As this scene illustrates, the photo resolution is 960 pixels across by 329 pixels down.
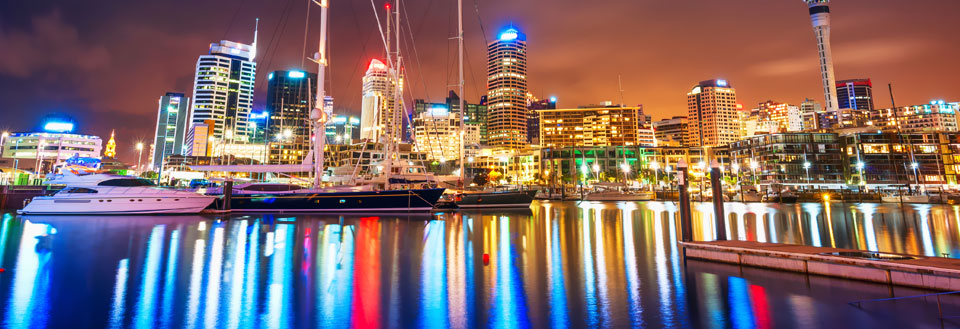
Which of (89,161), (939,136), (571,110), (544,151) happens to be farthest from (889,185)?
(89,161)

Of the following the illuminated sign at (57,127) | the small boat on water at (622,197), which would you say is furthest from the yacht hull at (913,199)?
the illuminated sign at (57,127)

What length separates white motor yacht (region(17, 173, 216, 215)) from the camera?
3048 cm

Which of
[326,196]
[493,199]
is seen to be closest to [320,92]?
[326,196]

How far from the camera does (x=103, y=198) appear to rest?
3058 cm

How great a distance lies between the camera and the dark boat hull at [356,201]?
3253cm

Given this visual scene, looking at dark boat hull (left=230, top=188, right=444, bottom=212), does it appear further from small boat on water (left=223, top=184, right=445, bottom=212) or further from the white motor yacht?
the white motor yacht

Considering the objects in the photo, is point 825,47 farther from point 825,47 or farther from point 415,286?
point 415,286

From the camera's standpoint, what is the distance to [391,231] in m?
21.0

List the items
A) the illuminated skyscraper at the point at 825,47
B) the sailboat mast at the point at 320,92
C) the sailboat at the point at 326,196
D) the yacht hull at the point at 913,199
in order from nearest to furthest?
1. the sailboat mast at the point at 320,92
2. the sailboat at the point at 326,196
3. the yacht hull at the point at 913,199
4. the illuminated skyscraper at the point at 825,47

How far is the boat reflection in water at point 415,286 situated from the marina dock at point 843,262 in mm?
396

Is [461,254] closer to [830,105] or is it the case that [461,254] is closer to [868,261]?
[868,261]

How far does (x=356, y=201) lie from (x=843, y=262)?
29.4m

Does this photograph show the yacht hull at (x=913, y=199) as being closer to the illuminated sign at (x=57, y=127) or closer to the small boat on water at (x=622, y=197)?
the small boat on water at (x=622, y=197)

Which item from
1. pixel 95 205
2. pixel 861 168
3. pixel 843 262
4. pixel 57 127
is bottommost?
pixel 843 262
